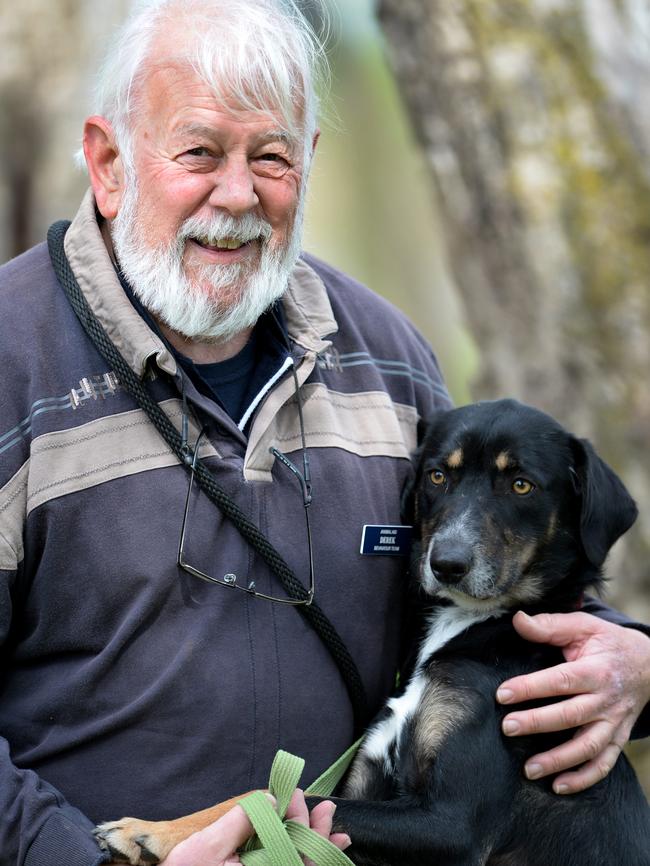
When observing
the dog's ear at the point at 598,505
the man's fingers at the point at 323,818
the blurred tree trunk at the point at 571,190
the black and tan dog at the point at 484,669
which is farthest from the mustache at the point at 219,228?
the blurred tree trunk at the point at 571,190

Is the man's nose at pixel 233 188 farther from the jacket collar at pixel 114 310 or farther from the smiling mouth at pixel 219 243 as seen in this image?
the jacket collar at pixel 114 310

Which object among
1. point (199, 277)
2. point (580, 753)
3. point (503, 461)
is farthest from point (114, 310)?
point (580, 753)

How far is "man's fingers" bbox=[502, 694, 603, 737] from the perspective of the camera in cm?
283

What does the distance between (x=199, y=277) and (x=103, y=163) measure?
0.47 meters

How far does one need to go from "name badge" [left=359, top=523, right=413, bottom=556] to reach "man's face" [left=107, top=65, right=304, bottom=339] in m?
0.70

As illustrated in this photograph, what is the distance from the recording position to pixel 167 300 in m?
2.99

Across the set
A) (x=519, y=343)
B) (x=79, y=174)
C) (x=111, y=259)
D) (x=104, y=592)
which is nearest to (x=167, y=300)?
(x=111, y=259)

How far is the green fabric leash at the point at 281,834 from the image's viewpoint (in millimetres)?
2502

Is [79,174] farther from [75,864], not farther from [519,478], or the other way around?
[75,864]

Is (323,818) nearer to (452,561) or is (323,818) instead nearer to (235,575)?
(235,575)

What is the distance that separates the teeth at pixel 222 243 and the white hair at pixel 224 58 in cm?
28

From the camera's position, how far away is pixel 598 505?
3.09 m

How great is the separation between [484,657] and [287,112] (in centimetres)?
161

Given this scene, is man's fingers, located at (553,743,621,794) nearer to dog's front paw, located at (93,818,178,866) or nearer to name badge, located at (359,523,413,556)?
name badge, located at (359,523,413,556)
